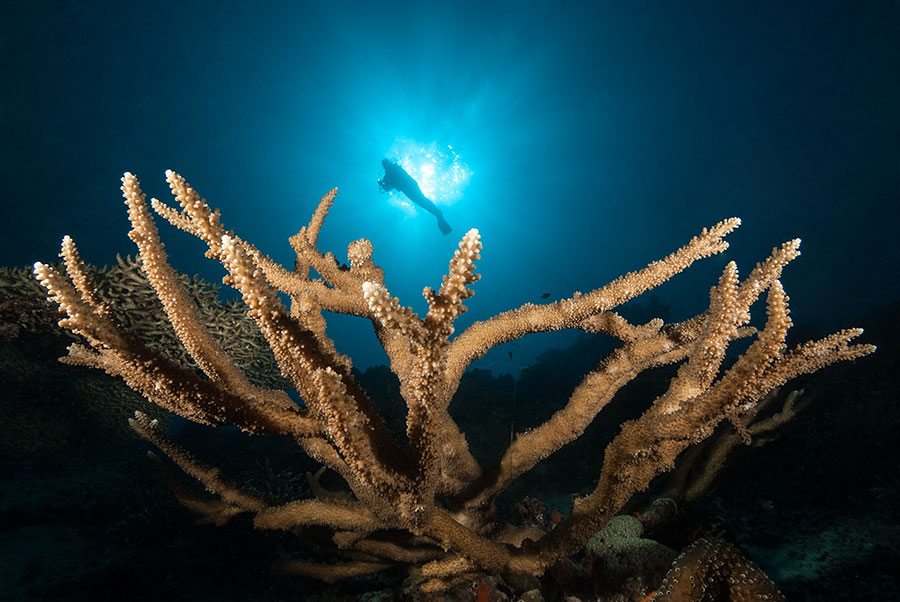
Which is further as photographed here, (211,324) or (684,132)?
(684,132)

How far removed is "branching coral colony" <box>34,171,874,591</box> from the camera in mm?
1338

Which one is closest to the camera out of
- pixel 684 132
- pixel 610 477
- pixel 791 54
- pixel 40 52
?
pixel 610 477

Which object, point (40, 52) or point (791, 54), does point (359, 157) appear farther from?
point (791, 54)

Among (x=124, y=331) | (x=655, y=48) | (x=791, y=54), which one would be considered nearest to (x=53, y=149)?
(x=124, y=331)

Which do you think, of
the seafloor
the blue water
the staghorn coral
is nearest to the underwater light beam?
the blue water

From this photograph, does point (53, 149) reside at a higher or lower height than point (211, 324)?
higher

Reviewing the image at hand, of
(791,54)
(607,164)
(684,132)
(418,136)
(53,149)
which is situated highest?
(418,136)

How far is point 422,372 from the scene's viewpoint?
1329 millimetres

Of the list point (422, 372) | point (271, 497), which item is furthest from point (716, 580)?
point (271, 497)

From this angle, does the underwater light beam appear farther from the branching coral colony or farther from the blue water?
the branching coral colony

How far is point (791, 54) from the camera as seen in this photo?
3369 centimetres

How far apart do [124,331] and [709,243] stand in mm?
2955

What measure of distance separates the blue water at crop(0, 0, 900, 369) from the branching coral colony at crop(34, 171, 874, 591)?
57.5ft

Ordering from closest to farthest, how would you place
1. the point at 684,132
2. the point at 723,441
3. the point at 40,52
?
the point at 723,441, the point at 40,52, the point at 684,132
